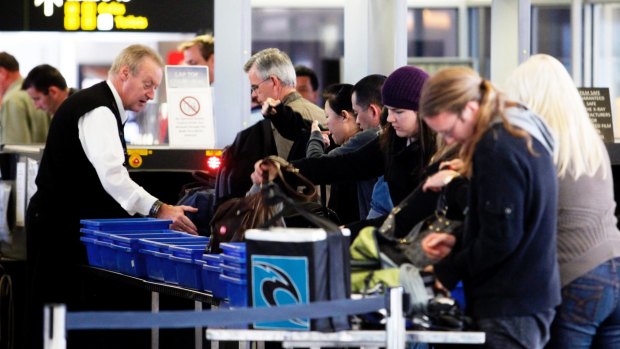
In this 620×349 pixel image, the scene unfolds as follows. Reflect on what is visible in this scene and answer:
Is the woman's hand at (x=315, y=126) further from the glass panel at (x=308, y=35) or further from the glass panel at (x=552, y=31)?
the glass panel at (x=552, y=31)

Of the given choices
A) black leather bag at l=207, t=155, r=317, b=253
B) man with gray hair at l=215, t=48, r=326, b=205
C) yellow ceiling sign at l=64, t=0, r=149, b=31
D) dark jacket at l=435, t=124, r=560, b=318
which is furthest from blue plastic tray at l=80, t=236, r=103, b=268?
dark jacket at l=435, t=124, r=560, b=318

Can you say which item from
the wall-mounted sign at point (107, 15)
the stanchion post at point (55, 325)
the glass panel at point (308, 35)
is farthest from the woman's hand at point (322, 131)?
the glass panel at point (308, 35)

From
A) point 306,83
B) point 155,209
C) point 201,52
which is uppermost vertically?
point 201,52

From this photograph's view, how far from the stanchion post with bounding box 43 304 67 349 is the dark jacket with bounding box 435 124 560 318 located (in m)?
1.15

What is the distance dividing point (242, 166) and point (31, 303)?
4.45ft

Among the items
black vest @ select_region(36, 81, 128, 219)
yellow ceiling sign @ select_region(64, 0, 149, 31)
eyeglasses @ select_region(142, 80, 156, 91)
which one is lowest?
black vest @ select_region(36, 81, 128, 219)

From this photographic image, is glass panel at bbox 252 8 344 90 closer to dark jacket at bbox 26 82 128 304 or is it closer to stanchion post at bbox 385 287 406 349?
dark jacket at bbox 26 82 128 304

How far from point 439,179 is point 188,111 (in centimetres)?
415

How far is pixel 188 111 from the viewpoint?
823 cm

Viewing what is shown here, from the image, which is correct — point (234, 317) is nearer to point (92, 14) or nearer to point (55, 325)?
point (55, 325)

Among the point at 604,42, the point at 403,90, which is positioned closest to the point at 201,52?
the point at 403,90

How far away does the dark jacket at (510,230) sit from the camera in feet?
12.4

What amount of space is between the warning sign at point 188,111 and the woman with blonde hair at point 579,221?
4.25 metres

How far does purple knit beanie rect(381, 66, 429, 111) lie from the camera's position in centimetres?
488
